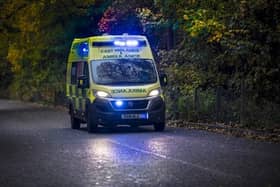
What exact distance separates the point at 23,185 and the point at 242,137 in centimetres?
957

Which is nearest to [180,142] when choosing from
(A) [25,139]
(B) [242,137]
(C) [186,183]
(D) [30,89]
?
(B) [242,137]

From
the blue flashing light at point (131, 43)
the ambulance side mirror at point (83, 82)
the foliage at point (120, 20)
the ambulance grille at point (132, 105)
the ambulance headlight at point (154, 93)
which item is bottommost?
the ambulance grille at point (132, 105)

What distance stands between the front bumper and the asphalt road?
0.42m

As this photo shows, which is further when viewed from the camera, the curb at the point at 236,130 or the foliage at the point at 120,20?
A: the foliage at the point at 120,20

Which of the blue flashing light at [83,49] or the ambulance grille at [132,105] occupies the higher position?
the blue flashing light at [83,49]

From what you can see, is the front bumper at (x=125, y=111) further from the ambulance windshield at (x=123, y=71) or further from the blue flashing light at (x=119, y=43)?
the blue flashing light at (x=119, y=43)

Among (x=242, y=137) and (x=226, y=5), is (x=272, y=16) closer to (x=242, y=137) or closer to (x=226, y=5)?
(x=226, y=5)

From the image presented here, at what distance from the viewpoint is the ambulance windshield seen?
21.2 metres

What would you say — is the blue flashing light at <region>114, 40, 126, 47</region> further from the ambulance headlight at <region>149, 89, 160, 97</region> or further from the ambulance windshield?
the ambulance headlight at <region>149, 89, 160, 97</region>

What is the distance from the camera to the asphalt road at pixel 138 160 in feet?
36.9

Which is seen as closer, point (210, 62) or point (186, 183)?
point (186, 183)

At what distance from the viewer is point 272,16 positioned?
74.0ft

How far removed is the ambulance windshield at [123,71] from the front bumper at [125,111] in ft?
2.26

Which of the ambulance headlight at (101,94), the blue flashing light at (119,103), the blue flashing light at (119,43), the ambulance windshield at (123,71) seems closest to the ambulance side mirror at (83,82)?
the ambulance windshield at (123,71)
